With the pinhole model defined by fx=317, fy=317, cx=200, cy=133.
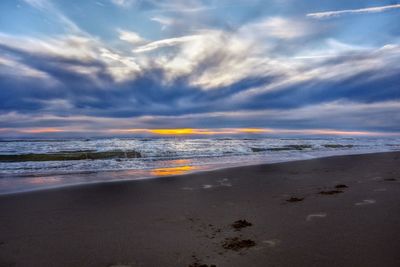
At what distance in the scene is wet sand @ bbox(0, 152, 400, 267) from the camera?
4648 millimetres

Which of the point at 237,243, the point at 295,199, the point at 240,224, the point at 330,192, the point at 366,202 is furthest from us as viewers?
the point at 330,192

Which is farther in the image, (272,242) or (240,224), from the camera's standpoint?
(240,224)

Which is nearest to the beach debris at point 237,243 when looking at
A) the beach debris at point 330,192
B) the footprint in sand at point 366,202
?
the footprint in sand at point 366,202

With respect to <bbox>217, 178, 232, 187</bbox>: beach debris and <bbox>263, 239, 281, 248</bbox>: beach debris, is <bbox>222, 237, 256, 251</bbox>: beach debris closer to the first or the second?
<bbox>263, 239, 281, 248</bbox>: beach debris

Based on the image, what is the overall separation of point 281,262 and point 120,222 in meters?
3.63

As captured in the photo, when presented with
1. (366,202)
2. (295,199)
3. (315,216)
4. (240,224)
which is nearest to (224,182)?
A: (295,199)

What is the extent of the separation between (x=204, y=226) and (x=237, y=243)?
1.23 m

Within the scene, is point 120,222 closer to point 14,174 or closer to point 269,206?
point 269,206

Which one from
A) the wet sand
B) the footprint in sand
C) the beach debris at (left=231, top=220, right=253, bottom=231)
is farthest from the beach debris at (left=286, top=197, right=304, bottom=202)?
the beach debris at (left=231, top=220, right=253, bottom=231)

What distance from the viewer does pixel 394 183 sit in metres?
10.7

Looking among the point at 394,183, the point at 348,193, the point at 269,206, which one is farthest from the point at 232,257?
the point at 394,183

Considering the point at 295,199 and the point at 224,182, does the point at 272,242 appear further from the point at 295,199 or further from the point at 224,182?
the point at 224,182

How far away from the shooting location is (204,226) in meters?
6.25

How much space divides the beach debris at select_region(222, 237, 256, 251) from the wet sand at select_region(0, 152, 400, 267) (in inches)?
0.6
